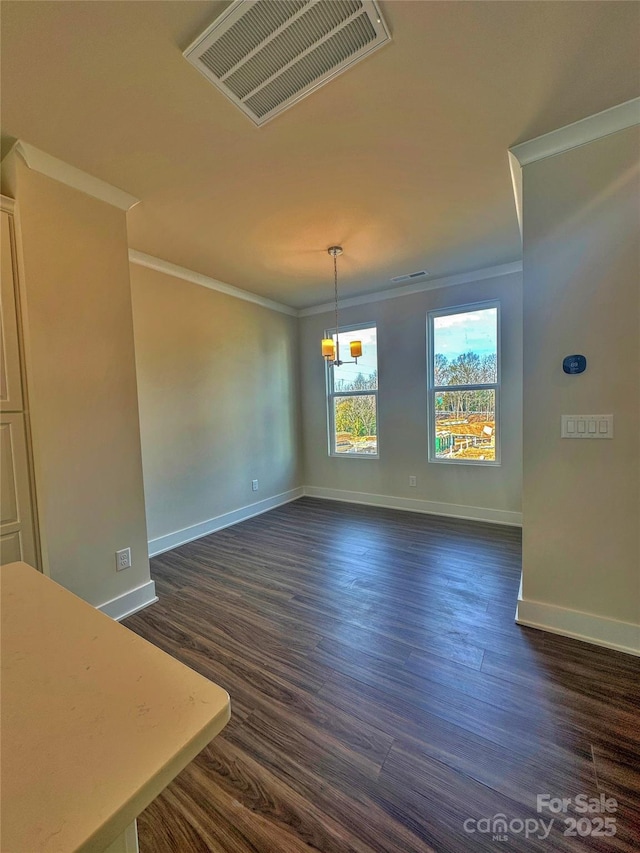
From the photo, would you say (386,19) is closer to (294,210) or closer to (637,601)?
(294,210)

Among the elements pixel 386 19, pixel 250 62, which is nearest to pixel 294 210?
pixel 250 62

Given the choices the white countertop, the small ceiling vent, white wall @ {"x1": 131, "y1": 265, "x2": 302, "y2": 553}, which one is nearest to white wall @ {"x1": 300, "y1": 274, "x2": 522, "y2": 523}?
white wall @ {"x1": 131, "y1": 265, "x2": 302, "y2": 553}

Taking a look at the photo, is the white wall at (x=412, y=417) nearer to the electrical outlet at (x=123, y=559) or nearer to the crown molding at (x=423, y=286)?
the crown molding at (x=423, y=286)

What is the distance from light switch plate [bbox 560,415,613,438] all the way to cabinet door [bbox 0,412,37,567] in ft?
9.56

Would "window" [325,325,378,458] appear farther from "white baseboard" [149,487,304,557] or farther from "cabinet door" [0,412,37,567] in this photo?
"cabinet door" [0,412,37,567]

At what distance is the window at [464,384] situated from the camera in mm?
3729

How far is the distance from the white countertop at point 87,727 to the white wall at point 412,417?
3.79 meters

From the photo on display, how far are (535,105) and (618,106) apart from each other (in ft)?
1.33

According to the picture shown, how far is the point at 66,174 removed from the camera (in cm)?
196

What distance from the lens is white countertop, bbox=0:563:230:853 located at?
0.37 meters

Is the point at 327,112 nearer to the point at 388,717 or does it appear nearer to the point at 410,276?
the point at 410,276

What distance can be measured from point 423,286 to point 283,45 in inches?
117

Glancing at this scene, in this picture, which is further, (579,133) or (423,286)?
(423,286)

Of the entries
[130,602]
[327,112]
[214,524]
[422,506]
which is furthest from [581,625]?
[214,524]
